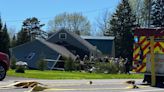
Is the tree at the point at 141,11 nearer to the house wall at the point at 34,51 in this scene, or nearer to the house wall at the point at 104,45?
the house wall at the point at 104,45

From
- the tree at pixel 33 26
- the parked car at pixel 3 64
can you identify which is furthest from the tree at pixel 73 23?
the parked car at pixel 3 64

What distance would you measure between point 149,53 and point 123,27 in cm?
7981

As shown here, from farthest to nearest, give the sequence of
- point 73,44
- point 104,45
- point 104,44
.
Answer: point 104,45 < point 104,44 < point 73,44

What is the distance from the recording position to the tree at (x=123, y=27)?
94.9 metres

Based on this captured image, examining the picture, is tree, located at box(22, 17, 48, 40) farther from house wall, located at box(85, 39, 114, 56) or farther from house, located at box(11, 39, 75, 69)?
house, located at box(11, 39, 75, 69)

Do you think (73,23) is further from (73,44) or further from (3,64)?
(3,64)

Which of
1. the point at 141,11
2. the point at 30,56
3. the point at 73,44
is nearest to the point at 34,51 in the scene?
the point at 30,56

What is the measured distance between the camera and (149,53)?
66.0 ft

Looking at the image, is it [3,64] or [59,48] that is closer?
[3,64]

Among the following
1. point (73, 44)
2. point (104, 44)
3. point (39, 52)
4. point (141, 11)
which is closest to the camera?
point (39, 52)

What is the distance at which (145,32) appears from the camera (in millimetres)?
20219

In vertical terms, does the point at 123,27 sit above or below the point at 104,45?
above

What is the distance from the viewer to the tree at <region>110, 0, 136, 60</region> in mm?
94938

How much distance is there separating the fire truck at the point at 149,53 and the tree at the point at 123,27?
73364 mm
